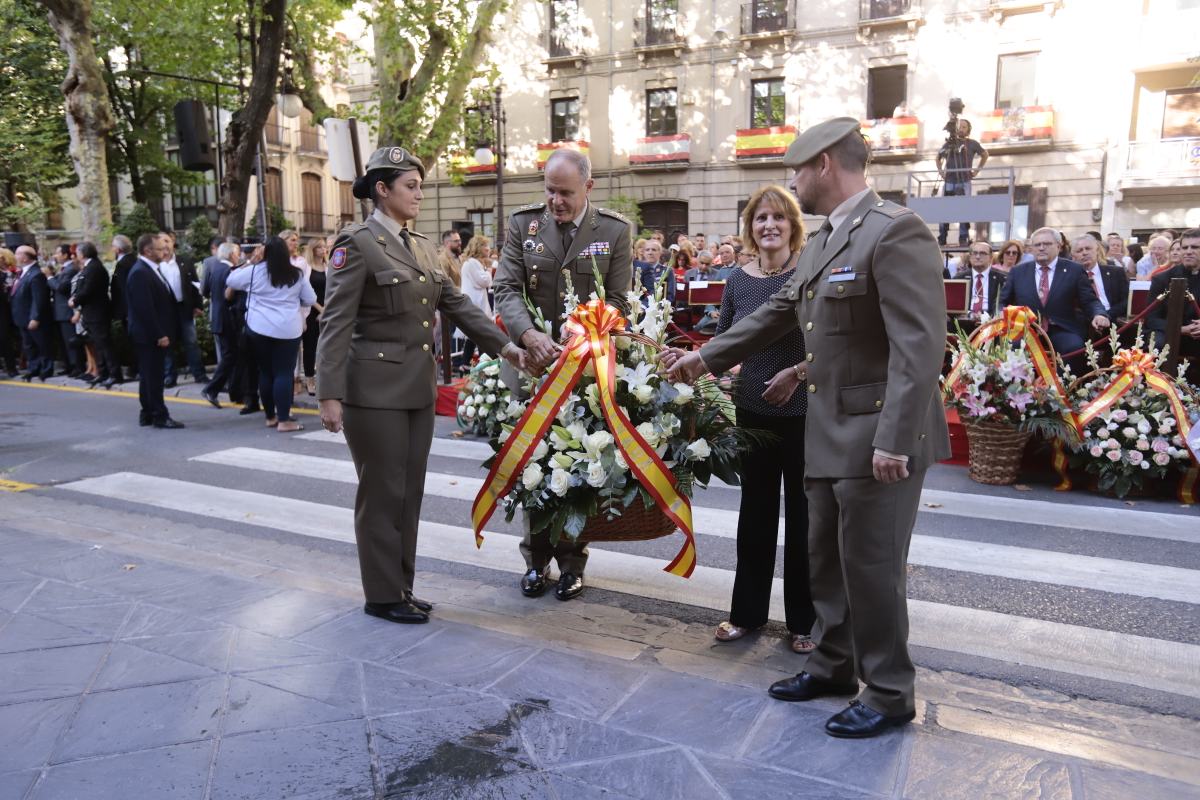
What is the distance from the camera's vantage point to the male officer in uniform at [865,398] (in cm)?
287

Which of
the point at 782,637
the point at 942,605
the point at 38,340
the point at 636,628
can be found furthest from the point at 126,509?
the point at 38,340

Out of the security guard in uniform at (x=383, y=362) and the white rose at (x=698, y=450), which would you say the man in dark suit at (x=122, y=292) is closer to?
the security guard in uniform at (x=383, y=362)

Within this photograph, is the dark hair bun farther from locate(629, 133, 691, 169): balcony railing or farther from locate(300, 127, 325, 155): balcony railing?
locate(300, 127, 325, 155): balcony railing

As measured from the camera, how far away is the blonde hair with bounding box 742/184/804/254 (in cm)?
385

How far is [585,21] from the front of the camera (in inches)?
1236

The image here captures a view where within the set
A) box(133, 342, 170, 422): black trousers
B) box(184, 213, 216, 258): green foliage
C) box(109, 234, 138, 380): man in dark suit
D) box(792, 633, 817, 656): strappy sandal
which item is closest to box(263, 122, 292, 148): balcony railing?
box(184, 213, 216, 258): green foliage

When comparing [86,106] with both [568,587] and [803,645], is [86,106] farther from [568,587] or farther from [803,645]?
[803,645]

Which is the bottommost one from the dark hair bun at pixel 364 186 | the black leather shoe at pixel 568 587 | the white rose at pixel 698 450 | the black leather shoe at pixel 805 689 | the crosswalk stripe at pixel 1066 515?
the crosswalk stripe at pixel 1066 515

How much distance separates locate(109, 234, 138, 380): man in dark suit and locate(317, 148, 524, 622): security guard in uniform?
8.41 meters

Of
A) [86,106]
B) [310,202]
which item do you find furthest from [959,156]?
[310,202]

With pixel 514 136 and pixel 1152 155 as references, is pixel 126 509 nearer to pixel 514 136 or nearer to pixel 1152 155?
pixel 1152 155

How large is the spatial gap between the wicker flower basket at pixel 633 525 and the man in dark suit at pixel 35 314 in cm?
1346

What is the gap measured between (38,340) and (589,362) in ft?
45.9

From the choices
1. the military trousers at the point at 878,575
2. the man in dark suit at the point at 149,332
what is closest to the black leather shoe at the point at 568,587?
the military trousers at the point at 878,575
